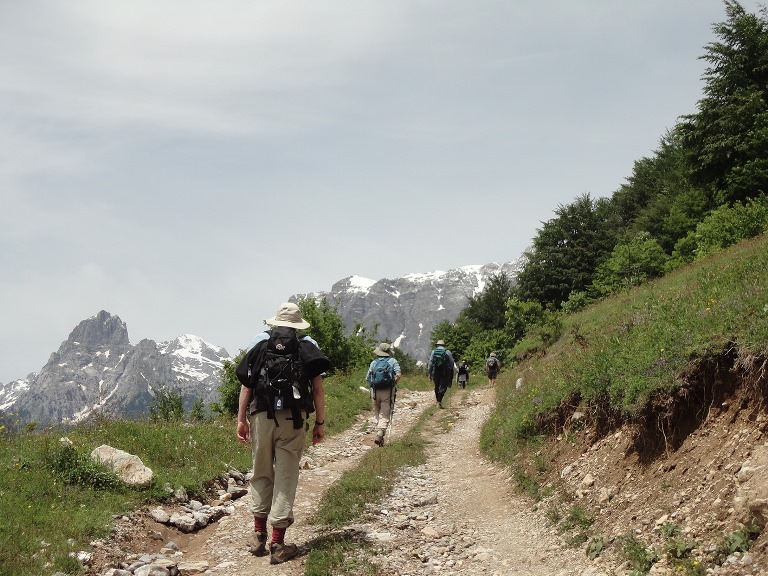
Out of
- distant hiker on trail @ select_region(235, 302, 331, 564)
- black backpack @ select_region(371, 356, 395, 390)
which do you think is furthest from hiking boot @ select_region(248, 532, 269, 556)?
black backpack @ select_region(371, 356, 395, 390)

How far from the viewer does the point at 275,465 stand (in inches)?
287

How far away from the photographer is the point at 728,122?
101ft

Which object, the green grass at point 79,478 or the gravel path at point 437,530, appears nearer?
the gravel path at point 437,530

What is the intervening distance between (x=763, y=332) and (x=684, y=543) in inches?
104

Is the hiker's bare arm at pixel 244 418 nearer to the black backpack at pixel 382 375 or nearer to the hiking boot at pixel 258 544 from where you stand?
the hiking boot at pixel 258 544

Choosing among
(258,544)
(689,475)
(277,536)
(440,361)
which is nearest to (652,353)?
(689,475)

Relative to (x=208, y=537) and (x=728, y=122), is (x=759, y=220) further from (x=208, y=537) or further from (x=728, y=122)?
(x=208, y=537)

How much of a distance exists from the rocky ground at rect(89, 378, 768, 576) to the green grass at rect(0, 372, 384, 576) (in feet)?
1.91

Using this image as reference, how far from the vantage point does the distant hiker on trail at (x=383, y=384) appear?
1480 cm

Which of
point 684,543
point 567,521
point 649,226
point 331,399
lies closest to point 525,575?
point 567,521

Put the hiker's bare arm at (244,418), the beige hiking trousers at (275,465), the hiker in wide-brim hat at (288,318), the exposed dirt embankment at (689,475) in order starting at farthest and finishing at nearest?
the hiker in wide-brim hat at (288,318)
the hiker's bare arm at (244,418)
the beige hiking trousers at (275,465)
the exposed dirt embankment at (689,475)

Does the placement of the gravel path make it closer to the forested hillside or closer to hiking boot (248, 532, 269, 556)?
hiking boot (248, 532, 269, 556)

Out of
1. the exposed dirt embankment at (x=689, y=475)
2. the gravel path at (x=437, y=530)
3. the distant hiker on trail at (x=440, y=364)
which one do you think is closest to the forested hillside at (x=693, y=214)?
the distant hiker on trail at (x=440, y=364)

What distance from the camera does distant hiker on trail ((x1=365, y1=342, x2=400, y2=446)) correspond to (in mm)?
14797
